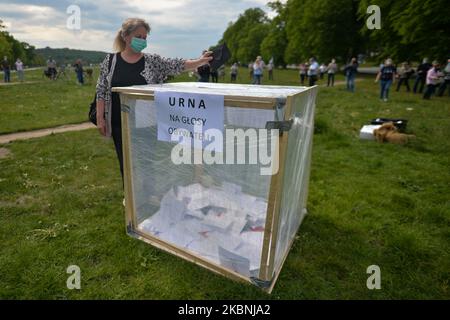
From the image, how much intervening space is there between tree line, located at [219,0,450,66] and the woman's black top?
1414 cm

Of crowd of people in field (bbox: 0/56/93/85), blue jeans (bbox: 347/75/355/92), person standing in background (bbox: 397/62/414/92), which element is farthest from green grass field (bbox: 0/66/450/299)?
crowd of people in field (bbox: 0/56/93/85)

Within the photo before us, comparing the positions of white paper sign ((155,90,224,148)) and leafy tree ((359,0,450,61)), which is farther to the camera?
leafy tree ((359,0,450,61))

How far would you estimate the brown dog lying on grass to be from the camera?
6.31 meters

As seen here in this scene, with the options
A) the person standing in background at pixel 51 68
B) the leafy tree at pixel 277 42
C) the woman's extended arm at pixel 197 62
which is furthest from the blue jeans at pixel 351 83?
the leafy tree at pixel 277 42

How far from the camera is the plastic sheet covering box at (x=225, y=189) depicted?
2.12 meters

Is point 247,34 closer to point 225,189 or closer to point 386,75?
point 386,75

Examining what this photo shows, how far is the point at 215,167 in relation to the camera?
7.82ft

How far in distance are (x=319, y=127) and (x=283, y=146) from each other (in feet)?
17.9

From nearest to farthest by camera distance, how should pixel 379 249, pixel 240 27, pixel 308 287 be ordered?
1. pixel 308 287
2. pixel 379 249
3. pixel 240 27

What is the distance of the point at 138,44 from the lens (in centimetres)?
287

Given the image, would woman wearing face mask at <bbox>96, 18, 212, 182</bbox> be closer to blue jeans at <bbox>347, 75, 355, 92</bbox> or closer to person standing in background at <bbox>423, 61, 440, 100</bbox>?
person standing in background at <bbox>423, 61, 440, 100</bbox>

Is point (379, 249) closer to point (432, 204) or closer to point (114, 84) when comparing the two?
point (432, 204)

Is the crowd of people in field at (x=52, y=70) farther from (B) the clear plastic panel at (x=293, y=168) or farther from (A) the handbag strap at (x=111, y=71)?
(B) the clear plastic panel at (x=293, y=168)
